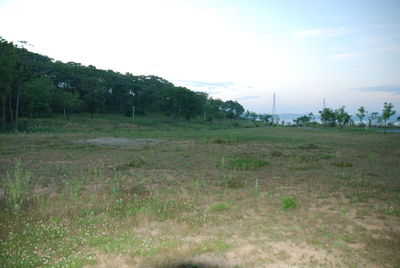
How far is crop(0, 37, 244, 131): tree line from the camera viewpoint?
156ft

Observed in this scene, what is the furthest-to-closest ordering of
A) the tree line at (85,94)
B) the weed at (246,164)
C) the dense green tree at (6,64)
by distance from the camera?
the tree line at (85,94)
the dense green tree at (6,64)
the weed at (246,164)

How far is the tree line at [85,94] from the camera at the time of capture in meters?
47.5

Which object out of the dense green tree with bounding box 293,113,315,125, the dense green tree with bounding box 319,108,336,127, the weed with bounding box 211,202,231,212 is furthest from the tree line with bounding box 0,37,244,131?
the weed with bounding box 211,202,231,212

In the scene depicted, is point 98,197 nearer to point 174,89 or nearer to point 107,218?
point 107,218

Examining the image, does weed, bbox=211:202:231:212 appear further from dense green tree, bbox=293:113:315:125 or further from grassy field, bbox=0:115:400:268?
dense green tree, bbox=293:113:315:125

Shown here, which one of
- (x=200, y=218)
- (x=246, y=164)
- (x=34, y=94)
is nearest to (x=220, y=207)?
(x=200, y=218)

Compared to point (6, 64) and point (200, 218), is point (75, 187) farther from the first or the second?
point (6, 64)

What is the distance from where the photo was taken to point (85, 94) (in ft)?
230

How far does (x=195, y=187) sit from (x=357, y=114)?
6317 centimetres

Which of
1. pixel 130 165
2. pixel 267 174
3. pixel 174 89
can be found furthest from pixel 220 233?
pixel 174 89

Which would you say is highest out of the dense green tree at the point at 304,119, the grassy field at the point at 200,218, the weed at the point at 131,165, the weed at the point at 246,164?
the dense green tree at the point at 304,119

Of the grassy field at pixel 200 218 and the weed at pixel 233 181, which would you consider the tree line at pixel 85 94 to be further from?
the weed at pixel 233 181

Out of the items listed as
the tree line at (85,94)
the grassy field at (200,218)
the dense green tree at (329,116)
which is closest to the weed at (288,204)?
the grassy field at (200,218)

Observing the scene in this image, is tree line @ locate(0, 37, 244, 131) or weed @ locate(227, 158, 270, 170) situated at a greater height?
tree line @ locate(0, 37, 244, 131)
